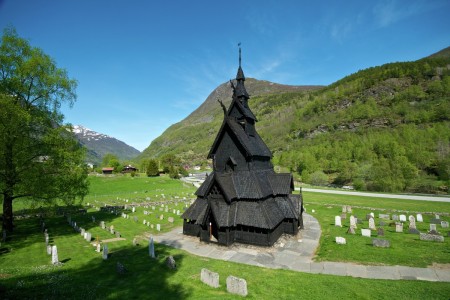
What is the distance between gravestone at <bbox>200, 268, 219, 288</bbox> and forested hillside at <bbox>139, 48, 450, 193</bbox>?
68.9 meters

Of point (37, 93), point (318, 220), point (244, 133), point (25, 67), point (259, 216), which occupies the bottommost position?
point (318, 220)

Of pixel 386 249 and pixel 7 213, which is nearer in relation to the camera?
pixel 386 249

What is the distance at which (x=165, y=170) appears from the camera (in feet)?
377

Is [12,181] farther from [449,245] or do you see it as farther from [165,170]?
[165,170]

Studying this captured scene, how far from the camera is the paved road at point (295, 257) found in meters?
14.3

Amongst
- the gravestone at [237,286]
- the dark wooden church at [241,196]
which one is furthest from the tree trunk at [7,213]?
the gravestone at [237,286]

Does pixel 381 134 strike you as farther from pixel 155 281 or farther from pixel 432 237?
pixel 155 281

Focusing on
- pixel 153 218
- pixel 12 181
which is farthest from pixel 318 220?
pixel 12 181

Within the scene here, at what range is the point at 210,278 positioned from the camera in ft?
43.1

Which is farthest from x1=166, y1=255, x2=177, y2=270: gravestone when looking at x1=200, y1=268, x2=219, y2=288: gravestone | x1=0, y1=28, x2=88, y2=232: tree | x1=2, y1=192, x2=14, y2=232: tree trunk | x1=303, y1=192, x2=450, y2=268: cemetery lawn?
x1=2, y1=192, x2=14, y2=232: tree trunk

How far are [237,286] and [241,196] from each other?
999 centimetres

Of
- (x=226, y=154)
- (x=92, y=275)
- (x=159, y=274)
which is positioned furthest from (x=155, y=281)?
(x=226, y=154)

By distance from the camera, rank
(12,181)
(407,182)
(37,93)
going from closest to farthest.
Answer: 1. (12,181)
2. (37,93)
3. (407,182)

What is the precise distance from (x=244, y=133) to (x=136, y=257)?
1526cm
